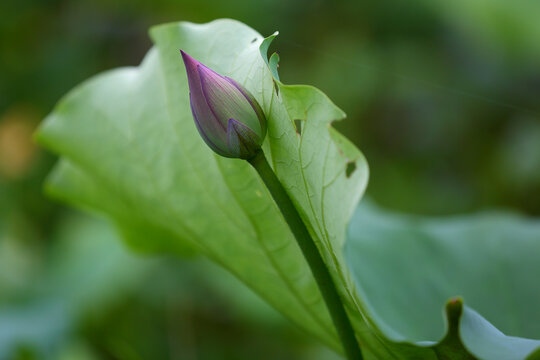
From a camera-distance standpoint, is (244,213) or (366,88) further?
(366,88)

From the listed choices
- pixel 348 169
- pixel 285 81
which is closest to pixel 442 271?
pixel 348 169

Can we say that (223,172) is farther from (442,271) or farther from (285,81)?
(285,81)

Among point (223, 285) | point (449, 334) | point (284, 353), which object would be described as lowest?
point (284, 353)

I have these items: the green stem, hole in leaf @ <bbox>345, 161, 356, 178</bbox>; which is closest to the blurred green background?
hole in leaf @ <bbox>345, 161, 356, 178</bbox>

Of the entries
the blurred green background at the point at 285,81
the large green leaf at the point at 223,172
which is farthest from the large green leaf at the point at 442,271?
the blurred green background at the point at 285,81

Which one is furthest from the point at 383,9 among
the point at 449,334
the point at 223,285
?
the point at 449,334

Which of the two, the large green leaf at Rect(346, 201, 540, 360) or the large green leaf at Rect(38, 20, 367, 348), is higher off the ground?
the large green leaf at Rect(38, 20, 367, 348)

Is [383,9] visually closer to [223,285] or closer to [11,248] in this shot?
[223,285]

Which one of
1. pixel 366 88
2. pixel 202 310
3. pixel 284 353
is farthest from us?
pixel 366 88

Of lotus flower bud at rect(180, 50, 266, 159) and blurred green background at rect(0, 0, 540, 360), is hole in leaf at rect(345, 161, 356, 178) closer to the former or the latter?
lotus flower bud at rect(180, 50, 266, 159)
